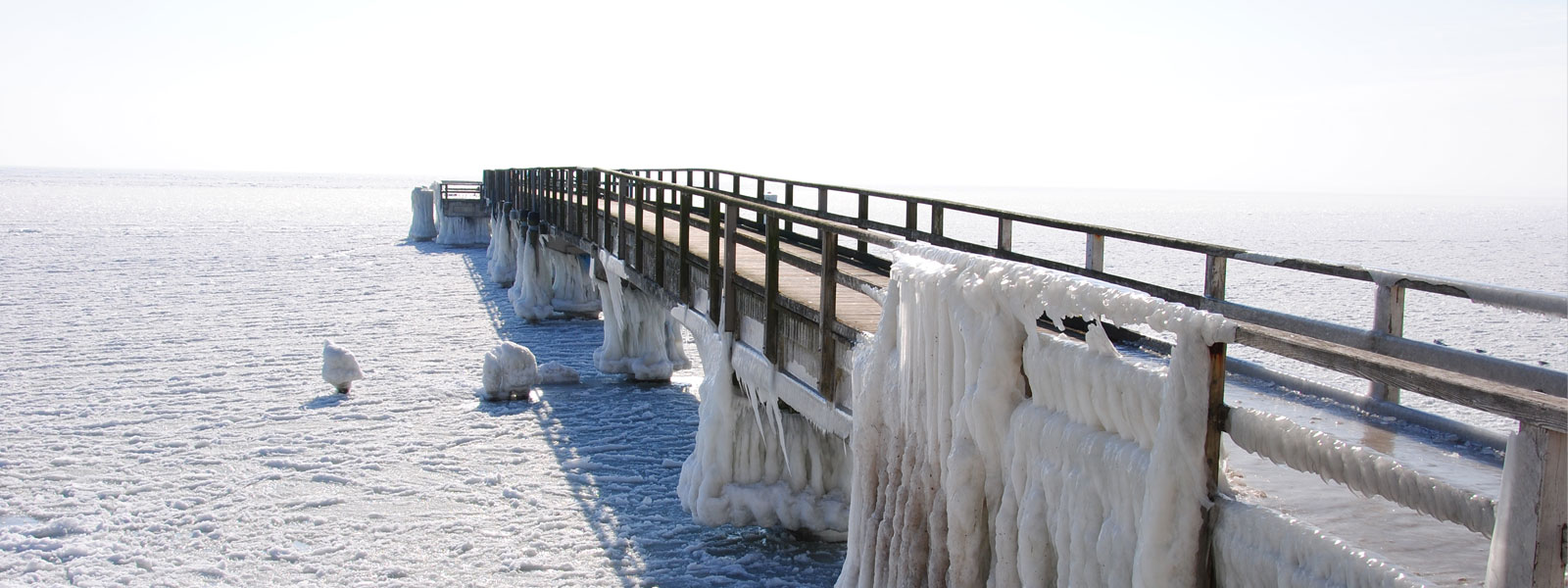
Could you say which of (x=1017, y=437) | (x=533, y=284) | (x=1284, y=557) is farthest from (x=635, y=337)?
(x=1284, y=557)

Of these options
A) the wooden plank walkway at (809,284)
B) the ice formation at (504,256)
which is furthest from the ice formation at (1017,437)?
the ice formation at (504,256)

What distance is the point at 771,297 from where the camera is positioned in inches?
290

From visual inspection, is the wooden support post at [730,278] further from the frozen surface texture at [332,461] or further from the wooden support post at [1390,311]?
the wooden support post at [1390,311]

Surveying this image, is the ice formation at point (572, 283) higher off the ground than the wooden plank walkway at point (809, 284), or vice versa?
the wooden plank walkway at point (809, 284)

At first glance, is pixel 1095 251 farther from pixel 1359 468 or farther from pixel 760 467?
pixel 1359 468

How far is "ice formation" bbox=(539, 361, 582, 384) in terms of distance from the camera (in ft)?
47.5

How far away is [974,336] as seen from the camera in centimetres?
416

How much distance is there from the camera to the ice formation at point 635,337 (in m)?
14.7

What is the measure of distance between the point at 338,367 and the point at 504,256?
14.3 m

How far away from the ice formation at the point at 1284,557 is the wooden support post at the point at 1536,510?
272mm

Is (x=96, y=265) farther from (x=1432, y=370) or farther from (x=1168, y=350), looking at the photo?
(x=1432, y=370)

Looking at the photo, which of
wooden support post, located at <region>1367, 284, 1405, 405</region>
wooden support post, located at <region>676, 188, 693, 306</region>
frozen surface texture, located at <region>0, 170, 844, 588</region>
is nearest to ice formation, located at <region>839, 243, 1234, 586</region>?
wooden support post, located at <region>1367, 284, 1405, 405</region>

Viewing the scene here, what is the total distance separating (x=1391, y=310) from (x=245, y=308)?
2102 centimetres

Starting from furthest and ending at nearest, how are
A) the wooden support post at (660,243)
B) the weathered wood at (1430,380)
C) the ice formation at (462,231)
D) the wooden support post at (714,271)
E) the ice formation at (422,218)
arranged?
1. the ice formation at (422,218)
2. the ice formation at (462,231)
3. the wooden support post at (660,243)
4. the wooden support post at (714,271)
5. the weathered wood at (1430,380)
